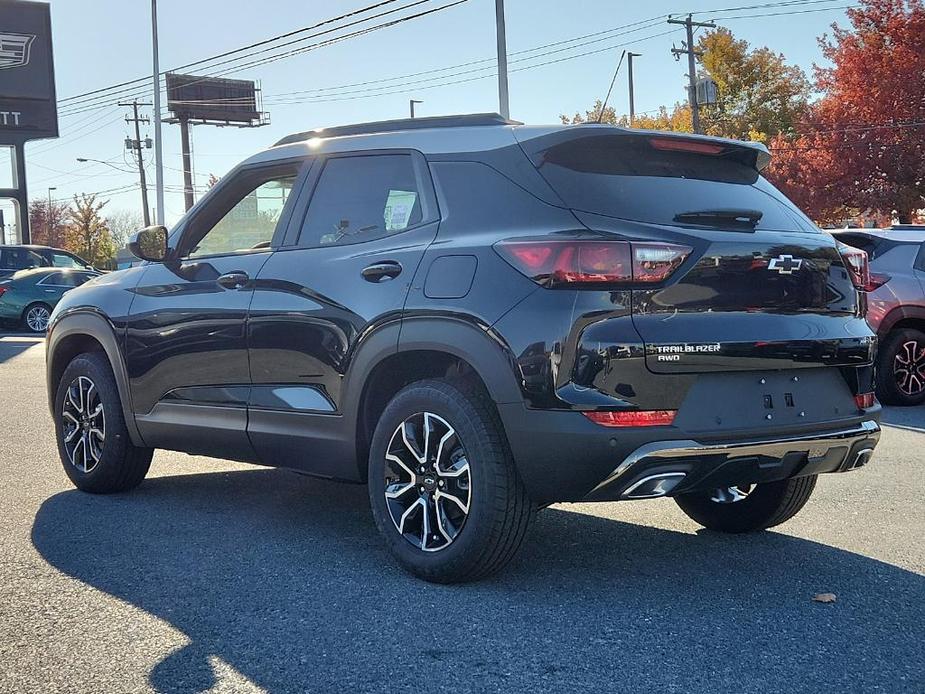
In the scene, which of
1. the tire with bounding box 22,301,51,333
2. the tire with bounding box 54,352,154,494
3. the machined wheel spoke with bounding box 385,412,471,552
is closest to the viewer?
the machined wheel spoke with bounding box 385,412,471,552

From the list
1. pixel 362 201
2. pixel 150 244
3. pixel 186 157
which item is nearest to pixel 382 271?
pixel 362 201

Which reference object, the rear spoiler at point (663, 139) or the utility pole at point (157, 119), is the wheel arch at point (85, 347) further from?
the utility pole at point (157, 119)

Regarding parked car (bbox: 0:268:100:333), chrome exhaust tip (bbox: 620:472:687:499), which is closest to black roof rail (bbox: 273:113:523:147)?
chrome exhaust tip (bbox: 620:472:687:499)

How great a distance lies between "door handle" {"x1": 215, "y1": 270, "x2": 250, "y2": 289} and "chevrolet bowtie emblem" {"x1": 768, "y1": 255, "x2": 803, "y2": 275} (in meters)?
2.37

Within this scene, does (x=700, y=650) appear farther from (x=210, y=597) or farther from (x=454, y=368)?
(x=210, y=597)

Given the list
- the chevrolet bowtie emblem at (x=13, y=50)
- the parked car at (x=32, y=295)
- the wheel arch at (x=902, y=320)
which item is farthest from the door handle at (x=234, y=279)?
the chevrolet bowtie emblem at (x=13, y=50)

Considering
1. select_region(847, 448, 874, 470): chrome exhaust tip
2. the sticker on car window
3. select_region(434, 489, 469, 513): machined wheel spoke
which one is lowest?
select_region(434, 489, 469, 513): machined wheel spoke

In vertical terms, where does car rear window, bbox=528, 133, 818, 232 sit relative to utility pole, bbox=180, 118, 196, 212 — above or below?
below

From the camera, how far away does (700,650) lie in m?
3.52

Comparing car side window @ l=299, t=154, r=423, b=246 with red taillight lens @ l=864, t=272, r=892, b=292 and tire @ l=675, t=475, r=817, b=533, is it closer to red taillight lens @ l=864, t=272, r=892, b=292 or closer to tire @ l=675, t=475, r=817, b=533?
tire @ l=675, t=475, r=817, b=533

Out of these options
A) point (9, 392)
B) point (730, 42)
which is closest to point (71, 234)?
point (730, 42)

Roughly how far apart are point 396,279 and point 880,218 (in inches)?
1212

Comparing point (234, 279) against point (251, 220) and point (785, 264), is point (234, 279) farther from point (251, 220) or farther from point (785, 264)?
point (785, 264)

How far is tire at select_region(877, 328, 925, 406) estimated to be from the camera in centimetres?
998
